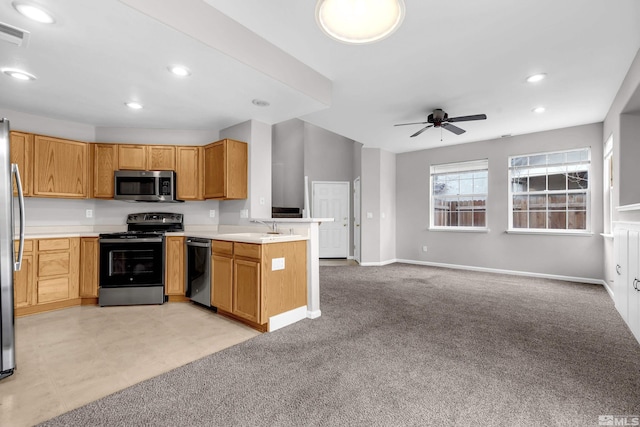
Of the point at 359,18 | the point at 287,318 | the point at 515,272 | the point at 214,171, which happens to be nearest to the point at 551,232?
the point at 515,272

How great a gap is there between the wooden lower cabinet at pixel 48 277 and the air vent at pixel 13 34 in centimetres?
220

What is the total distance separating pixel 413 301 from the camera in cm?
384

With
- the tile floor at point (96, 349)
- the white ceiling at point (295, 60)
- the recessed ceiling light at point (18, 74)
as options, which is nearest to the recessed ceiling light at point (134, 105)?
the white ceiling at point (295, 60)

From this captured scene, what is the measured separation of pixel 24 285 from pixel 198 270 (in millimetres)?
1766

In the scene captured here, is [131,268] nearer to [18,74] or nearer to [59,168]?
[59,168]

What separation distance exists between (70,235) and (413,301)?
4.24 m

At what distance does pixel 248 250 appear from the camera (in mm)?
2938

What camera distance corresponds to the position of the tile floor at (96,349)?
181cm

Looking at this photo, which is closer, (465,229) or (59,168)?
(59,168)

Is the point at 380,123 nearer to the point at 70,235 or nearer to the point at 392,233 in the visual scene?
the point at 392,233

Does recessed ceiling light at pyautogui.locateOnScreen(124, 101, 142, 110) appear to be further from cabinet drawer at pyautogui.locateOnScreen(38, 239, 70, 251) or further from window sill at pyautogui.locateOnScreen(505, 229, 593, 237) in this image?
window sill at pyautogui.locateOnScreen(505, 229, 593, 237)

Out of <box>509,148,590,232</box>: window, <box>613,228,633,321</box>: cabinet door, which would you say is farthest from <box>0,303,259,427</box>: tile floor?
<box>509,148,590,232</box>: window

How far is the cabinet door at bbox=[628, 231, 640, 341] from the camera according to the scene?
2.55 metres

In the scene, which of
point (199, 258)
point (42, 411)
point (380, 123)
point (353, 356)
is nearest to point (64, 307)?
point (199, 258)
